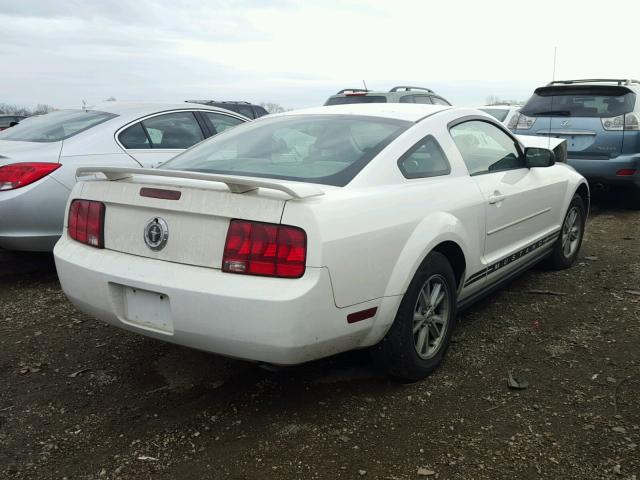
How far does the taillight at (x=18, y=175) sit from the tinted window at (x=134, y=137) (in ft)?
2.76

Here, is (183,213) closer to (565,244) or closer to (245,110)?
(565,244)

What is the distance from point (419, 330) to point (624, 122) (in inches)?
213

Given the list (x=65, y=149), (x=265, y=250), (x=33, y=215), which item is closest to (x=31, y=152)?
(x=65, y=149)

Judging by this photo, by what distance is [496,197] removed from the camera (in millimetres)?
3750

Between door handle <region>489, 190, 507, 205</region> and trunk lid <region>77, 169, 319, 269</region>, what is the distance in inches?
60.7

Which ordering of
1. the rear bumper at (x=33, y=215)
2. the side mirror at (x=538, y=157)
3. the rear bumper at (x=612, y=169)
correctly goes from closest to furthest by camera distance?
the side mirror at (x=538, y=157) < the rear bumper at (x=33, y=215) < the rear bumper at (x=612, y=169)

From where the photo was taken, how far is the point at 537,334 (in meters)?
3.83

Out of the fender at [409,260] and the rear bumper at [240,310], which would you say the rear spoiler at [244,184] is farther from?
the fender at [409,260]

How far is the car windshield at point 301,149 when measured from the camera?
9.89 ft

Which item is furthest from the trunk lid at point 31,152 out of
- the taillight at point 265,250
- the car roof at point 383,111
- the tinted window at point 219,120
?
the taillight at point 265,250

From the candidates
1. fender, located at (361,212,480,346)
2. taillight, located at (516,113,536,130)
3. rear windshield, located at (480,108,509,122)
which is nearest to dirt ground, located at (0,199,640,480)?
fender, located at (361,212,480,346)

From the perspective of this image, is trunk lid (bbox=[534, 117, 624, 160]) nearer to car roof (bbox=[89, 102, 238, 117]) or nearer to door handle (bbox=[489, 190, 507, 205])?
door handle (bbox=[489, 190, 507, 205])

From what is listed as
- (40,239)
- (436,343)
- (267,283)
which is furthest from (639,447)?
(40,239)

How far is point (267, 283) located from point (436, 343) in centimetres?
123
